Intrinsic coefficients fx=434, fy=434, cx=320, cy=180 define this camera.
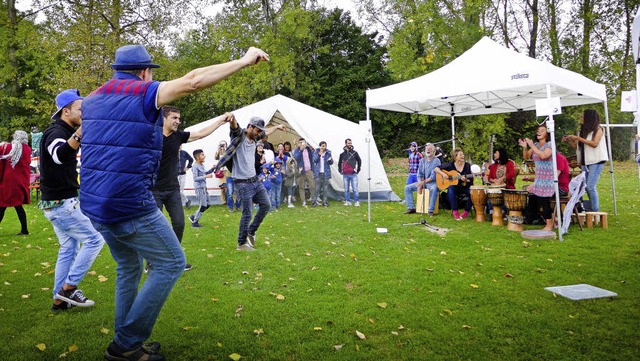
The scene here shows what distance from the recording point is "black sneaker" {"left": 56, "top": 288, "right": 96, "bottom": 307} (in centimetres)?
417

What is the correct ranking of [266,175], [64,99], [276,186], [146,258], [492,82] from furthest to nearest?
[276,186]
[266,175]
[492,82]
[64,99]
[146,258]

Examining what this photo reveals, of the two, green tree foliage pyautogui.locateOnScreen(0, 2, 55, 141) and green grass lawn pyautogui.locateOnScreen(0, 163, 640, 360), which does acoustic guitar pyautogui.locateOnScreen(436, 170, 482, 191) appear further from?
green tree foliage pyautogui.locateOnScreen(0, 2, 55, 141)

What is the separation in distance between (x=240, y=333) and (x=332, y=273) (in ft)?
6.33

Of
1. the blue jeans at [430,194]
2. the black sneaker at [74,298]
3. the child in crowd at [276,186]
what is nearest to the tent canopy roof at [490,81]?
the blue jeans at [430,194]

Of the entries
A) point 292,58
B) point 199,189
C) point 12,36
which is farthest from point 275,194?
point 12,36

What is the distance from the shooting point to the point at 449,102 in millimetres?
11680

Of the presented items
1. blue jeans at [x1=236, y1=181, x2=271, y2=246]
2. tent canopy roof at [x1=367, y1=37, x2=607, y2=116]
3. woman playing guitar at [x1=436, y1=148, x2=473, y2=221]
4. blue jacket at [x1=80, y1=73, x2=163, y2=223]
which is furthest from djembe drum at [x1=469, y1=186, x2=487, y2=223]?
blue jacket at [x1=80, y1=73, x2=163, y2=223]

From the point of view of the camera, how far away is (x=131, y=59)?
2771mm

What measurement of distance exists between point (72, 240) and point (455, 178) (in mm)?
7930

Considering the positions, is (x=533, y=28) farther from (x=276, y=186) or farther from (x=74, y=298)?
(x=74, y=298)

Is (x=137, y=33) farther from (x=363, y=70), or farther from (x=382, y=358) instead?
(x=382, y=358)

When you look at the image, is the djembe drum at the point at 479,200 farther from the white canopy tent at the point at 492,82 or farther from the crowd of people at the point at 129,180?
the white canopy tent at the point at 492,82

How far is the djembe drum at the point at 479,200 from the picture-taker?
9.20m

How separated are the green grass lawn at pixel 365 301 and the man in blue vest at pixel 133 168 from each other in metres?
0.61
